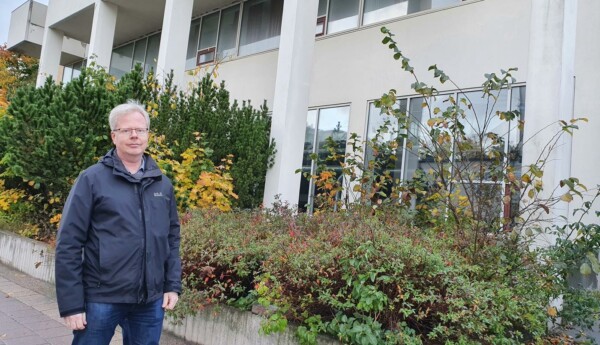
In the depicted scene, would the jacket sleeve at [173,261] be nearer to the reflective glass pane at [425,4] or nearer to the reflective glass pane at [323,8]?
the reflective glass pane at [425,4]

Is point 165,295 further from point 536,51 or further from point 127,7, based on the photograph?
point 127,7

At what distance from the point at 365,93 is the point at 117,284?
803 centimetres

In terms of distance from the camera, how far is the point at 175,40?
10.6 metres

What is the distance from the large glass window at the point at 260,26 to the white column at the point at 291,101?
3822 millimetres

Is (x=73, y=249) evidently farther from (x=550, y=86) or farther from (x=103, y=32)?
(x=103, y=32)

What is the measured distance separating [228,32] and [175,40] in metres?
3.17

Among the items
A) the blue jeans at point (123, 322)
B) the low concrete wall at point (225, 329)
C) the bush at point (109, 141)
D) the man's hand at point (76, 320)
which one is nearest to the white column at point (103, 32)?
the bush at point (109, 141)

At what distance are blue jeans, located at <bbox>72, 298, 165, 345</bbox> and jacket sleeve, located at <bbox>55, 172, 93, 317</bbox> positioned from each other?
4.8 inches

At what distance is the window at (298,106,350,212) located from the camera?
33.3ft

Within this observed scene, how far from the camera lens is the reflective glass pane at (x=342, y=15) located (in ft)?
34.0

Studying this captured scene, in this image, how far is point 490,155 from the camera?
4664 millimetres

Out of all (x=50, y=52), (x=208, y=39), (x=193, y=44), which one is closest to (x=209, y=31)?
(x=208, y=39)

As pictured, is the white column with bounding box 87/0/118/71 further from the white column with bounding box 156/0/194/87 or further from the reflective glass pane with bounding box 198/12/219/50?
the white column with bounding box 156/0/194/87

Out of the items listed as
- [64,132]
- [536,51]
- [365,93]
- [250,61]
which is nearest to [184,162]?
[64,132]
